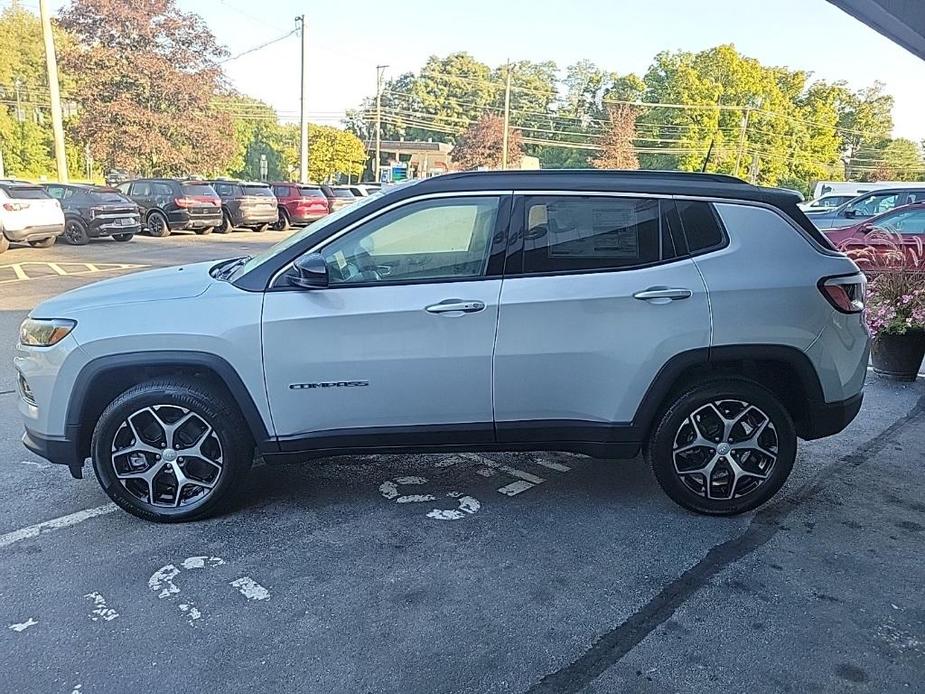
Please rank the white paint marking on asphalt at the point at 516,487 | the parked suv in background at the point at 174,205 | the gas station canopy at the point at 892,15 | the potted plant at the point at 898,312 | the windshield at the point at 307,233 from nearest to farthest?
the windshield at the point at 307,233 < the white paint marking on asphalt at the point at 516,487 < the potted plant at the point at 898,312 < the gas station canopy at the point at 892,15 < the parked suv in background at the point at 174,205

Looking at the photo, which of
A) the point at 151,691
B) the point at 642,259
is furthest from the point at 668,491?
the point at 151,691

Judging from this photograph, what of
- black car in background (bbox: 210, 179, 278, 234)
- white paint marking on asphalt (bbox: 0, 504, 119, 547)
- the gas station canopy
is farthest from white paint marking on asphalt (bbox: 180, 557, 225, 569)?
black car in background (bbox: 210, 179, 278, 234)

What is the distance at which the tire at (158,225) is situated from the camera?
2075 centimetres

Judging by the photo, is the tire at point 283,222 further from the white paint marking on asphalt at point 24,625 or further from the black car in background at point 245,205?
the white paint marking on asphalt at point 24,625

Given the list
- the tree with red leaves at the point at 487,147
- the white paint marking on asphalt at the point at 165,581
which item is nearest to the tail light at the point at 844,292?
the white paint marking on asphalt at the point at 165,581

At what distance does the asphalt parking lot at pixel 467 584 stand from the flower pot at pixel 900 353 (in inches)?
86.3

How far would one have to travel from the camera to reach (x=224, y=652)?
258cm

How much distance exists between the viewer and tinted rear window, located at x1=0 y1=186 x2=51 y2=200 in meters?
14.9

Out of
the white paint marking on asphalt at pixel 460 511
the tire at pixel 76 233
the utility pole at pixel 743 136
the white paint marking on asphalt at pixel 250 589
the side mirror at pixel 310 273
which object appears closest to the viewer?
the white paint marking on asphalt at pixel 250 589

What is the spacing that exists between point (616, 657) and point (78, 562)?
2.34m

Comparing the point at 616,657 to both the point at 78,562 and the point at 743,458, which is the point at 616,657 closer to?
the point at 743,458

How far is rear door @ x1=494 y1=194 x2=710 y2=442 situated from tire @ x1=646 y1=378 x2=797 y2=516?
0.75 ft

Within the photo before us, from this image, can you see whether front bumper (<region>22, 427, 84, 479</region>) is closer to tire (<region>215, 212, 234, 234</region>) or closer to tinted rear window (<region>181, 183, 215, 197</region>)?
tinted rear window (<region>181, 183, 215, 197</region>)

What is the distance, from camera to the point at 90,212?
1753cm
